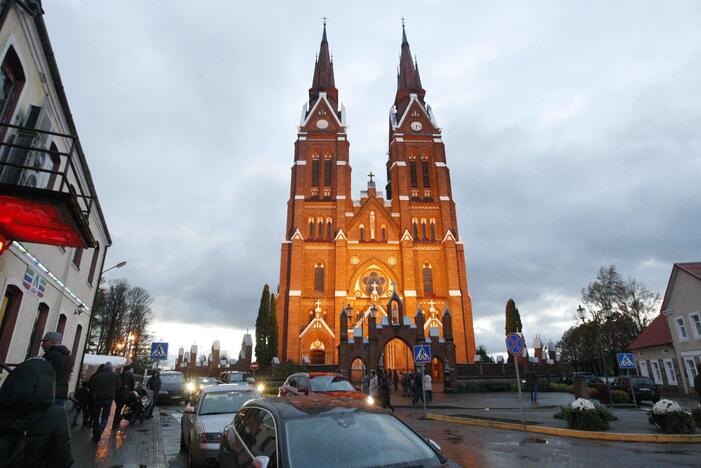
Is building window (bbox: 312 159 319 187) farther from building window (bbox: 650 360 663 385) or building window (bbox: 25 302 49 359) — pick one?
building window (bbox: 25 302 49 359)

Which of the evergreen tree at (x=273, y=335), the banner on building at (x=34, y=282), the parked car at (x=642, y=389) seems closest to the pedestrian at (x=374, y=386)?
the parked car at (x=642, y=389)

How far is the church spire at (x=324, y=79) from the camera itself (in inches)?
2085

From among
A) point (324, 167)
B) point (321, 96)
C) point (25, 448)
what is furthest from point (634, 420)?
point (321, 96)

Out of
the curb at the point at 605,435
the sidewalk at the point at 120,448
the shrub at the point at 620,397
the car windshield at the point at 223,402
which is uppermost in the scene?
the car windshield at the point at 223,402

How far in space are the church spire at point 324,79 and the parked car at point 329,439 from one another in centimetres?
5061

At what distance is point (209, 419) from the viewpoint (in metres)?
7.62

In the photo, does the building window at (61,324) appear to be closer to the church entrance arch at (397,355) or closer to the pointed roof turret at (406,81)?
the church entrance arch at (397,355)

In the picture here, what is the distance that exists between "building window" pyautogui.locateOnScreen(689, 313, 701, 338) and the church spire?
41795mm

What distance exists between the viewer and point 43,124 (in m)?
8.70

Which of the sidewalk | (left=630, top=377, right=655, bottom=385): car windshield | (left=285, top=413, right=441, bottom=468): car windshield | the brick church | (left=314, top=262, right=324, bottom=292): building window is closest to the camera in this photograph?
(left=285, top=413, right=441, bottom=468): car windshield

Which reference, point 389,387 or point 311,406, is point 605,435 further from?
point 389,387

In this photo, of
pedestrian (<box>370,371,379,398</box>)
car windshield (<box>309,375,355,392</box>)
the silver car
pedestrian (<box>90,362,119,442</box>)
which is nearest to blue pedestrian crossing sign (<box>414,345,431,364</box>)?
car windshield (<box>309,375,355,392</box>)

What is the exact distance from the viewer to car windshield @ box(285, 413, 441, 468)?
134 inches

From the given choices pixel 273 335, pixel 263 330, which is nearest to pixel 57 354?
pixel 273 335
